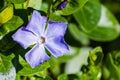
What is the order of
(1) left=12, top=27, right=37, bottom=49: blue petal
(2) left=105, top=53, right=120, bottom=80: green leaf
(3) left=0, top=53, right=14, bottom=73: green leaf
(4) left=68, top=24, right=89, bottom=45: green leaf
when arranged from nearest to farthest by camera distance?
1. (1) left=12, top=27, right=37, bottom=49: blue petal
2. (3) left=0, top=53, right=14, bottom=73: green leaf
3. (2) left=105, top=53, right=120, bottom=80: green leaf
4. (4) left=68, top=24, right=89, bottom=45: green leaf

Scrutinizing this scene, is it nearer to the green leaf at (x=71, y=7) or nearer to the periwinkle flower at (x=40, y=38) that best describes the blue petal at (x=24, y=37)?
the periwinkle flower at (x=40, y=38)

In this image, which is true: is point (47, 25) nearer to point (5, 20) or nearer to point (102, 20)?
point (5, 20)

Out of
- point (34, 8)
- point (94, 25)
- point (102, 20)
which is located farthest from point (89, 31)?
point (34, 8)

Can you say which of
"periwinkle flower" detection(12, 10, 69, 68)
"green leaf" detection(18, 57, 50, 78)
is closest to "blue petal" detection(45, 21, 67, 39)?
"periwinkle flower" detection(12, 10, 69, 68)

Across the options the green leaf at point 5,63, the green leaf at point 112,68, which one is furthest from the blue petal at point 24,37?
the green leaf at point 112,68

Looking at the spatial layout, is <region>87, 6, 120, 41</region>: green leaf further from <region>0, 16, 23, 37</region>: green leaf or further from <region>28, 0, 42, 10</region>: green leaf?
<region>0, 16, 23, 37</region>: green leaf
